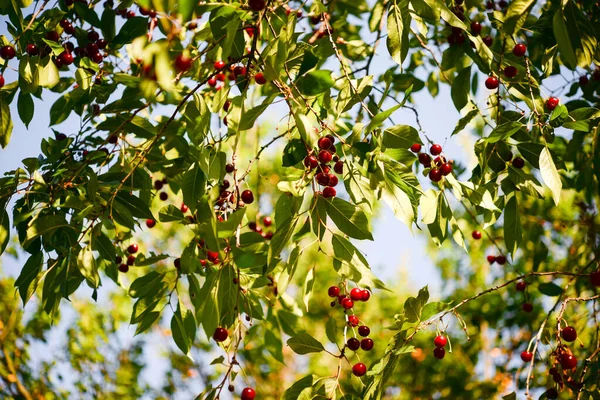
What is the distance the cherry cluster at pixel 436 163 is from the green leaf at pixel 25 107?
3.89ft

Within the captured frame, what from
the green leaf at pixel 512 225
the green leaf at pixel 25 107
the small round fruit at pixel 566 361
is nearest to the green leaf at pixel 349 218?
the green leaf at pixel 512 225

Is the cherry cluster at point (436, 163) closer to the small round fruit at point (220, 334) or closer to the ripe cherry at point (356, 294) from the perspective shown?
the ripe cherry at point (356, 294)

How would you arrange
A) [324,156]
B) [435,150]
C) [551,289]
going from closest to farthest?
[324,156]
[435,150]
[551,289]

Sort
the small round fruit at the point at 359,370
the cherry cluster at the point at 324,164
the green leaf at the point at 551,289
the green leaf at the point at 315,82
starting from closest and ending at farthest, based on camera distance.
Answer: the green leaf at the point at 315,82 < the cherry cluster at the point at 324,164 < the small round fruit at the point at 359,370 < the green leaf at the point at 551,289

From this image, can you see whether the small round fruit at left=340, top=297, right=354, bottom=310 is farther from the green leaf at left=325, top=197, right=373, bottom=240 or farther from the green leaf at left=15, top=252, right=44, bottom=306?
the green leaf at left=15, top=252, right=44, bottom=306

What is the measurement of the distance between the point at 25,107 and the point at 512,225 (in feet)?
5.02

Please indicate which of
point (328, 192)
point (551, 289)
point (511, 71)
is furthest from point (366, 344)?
point (511, 71)

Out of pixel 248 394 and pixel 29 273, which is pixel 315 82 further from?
pixel 29 273

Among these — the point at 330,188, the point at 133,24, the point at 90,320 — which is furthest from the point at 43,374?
the point at 330,188

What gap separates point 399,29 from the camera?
1.30m

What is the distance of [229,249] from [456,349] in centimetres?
425

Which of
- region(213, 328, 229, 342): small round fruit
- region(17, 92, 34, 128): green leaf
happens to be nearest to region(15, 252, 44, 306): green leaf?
region(17, 92, 34, 128): green leaf

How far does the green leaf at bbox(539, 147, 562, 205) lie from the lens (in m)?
1.29

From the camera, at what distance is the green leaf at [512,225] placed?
1539 millimetres
